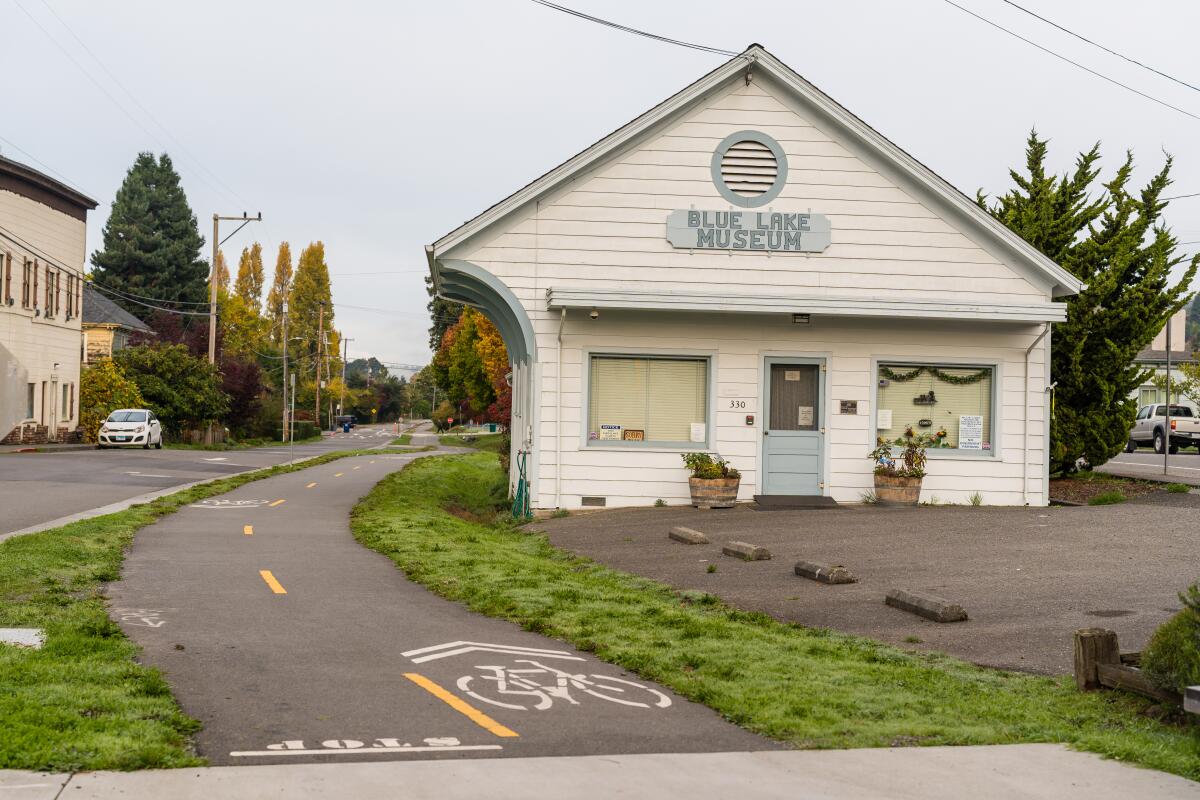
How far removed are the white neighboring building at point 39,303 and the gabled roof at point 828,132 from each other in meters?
33.4

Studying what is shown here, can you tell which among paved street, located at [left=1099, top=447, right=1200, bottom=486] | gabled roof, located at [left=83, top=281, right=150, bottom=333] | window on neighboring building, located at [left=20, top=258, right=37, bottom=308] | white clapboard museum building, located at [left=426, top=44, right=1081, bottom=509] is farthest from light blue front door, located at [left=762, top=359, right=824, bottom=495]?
gabled roof, located at [left=83, top=281, right=150, bottom=333]

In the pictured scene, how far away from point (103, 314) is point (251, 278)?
1453 inches

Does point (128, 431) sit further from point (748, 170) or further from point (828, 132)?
point (828, 132)

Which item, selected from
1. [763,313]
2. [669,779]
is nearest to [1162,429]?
[763,313]

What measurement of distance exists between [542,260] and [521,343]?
1698mm

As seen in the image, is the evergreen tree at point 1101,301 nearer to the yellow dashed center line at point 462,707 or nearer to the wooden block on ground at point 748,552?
the wooden block on ground at point 748,552

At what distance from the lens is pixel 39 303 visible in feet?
155

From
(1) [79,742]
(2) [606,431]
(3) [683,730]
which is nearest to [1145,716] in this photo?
(3) [683,730]

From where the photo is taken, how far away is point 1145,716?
6801mm

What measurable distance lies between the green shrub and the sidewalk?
2.92ft

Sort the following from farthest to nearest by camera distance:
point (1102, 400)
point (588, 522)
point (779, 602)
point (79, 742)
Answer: point (1102, 400) → point (588, 522) → point (779, 602) → point (79, 742)

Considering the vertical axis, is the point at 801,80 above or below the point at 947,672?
above

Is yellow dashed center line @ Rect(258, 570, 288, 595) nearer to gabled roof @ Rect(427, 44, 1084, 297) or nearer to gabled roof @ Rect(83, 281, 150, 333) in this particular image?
gabled roof @ Rect(427, 44, 1084, 297)

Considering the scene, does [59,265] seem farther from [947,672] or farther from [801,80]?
[947,672]
